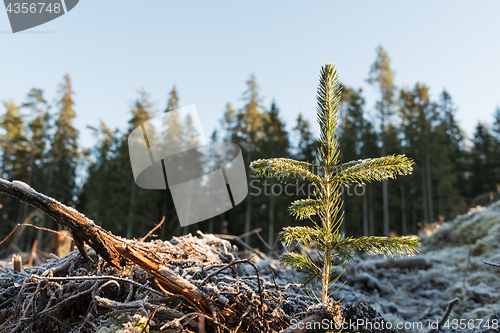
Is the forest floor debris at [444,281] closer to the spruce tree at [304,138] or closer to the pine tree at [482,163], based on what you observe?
the spruce tree at [304,138]

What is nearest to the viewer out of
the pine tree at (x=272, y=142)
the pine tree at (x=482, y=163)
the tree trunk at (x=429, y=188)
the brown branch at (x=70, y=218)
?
the brown branch at (x=70, y=218)

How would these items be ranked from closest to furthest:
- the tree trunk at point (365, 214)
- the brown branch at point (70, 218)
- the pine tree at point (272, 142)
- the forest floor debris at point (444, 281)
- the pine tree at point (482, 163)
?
the brown branch at point (70, 218) < the forest floor debris at point (444, 281) < the pine tree at point (272, 142) < the tree trunk at point (365, 214) < the pine tree at point (482, 163)

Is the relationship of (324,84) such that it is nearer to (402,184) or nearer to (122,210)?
(122,210)

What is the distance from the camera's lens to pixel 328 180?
4.71ft

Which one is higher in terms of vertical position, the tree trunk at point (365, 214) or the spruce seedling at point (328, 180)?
the spruce seedling at point (328, 180)

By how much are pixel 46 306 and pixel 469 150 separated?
48617 mm

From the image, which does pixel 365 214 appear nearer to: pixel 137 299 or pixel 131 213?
pixel 131 213

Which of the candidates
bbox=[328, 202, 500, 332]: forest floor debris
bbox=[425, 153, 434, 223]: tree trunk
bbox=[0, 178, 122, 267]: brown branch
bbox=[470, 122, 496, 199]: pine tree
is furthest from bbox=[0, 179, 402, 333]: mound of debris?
bbox=[470, 122, 496, 199]: pine tree

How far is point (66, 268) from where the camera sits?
71.5 inches

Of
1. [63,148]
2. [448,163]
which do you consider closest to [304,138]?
[448,163]

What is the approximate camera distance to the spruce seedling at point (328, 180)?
131 cm

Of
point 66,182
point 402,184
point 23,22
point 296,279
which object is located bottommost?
point 402,184

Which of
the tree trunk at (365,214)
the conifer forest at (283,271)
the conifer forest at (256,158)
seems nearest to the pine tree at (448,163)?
the conifer forest at (256,158)

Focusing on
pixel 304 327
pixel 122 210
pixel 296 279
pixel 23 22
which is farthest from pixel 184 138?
pixel 304 327
